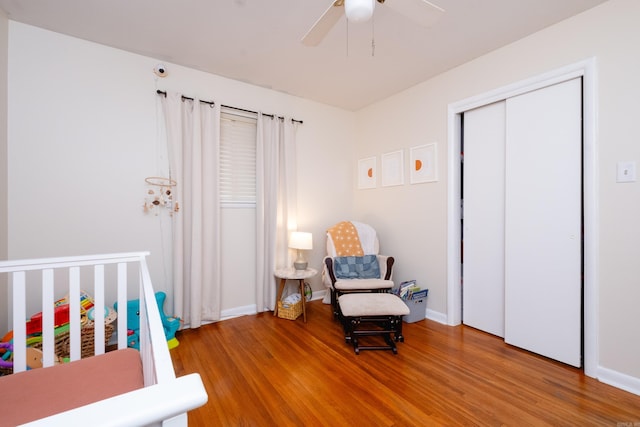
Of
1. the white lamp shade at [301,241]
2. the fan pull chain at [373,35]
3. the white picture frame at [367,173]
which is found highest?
the fan pull chain at [373,35]

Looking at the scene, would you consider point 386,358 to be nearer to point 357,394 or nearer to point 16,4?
point 357,394

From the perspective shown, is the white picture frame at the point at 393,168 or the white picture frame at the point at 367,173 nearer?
the white picture frame at the point at 393,168

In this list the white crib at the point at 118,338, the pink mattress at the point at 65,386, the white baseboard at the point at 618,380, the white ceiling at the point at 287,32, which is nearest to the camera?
the white crib at the point at 118,338

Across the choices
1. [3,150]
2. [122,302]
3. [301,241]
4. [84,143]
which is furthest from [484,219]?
[3,150]

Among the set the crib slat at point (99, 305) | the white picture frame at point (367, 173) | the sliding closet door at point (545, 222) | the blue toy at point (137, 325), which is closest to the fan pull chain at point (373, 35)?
the sliding closet door at point (545, 222)

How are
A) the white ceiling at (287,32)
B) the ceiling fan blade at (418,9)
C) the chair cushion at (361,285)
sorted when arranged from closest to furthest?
1. the ceiling fan blade at (418,9)
2. the white ceiling at (287,32)
3. the chair cushion at (361,285)

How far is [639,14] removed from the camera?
1699 millimetres

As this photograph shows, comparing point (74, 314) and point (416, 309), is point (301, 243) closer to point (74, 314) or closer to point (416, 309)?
point (416, 309)

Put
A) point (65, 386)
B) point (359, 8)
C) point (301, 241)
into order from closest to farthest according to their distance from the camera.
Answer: point (65, 386) → point (359, 8) → point (301, 241)

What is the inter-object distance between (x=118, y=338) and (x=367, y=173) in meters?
3.03

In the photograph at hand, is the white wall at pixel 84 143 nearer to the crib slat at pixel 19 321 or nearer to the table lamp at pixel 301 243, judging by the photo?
the table lamp at pixel 301 243

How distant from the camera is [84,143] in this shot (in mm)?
2248

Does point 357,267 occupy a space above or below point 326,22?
below

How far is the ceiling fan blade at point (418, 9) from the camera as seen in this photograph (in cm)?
139
